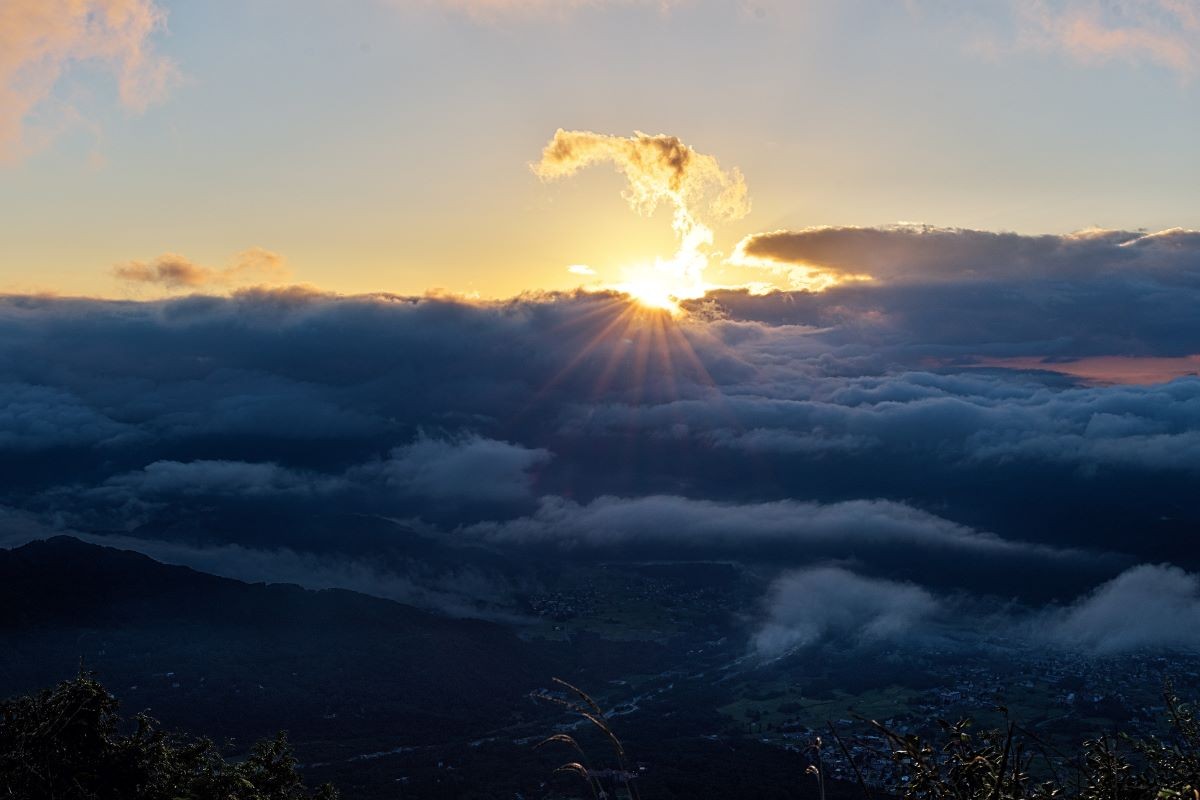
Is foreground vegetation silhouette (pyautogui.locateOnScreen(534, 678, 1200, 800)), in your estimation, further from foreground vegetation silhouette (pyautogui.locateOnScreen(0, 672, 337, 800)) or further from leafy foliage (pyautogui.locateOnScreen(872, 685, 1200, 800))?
foreground vegetation silhouette (pyautogui.locateOnScreen(0, 672, 337, 800))

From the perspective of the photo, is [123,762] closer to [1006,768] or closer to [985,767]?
[1006,768]

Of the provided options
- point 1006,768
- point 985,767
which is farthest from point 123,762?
point 985,767

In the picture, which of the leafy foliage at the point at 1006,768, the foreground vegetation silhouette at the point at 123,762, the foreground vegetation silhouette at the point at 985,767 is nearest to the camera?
the foreground vegetation silhouette at the point at 985,767

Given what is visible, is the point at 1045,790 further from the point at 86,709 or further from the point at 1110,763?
the point at 86,709

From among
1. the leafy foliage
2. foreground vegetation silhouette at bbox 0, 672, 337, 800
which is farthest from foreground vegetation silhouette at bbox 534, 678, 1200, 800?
foreground vegetation silhouette at bbox 0, 672, 337, 800

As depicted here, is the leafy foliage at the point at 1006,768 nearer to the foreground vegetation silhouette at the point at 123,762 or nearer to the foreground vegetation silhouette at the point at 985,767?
the foreground vegetation silhouette at the point at 985,767

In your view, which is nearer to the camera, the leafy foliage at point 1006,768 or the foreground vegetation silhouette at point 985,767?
the foreground vegetation silhouette at point 985,767

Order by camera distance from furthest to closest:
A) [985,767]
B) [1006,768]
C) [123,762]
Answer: [123,762], [1006,768], [985,767]

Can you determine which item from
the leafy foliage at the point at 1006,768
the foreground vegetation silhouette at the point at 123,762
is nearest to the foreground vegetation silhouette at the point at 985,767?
the leafy foliage at the point at 1006,768

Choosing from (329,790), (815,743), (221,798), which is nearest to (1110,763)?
(815,743)
